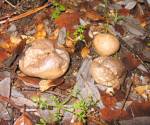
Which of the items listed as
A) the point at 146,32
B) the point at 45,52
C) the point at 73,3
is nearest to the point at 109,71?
the point at 45,52

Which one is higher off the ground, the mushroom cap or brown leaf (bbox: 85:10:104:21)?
brown leaf (bbox: 85:10:104:21)

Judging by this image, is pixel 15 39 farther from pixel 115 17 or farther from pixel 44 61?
pixel 115 17

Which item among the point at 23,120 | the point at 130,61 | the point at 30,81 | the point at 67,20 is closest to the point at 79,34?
the point at 67,20

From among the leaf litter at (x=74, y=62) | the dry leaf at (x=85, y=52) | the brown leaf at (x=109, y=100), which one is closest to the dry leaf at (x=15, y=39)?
the leaf litter at (x=74, y=62)

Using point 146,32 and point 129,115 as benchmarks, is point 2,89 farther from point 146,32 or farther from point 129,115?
point 146,32

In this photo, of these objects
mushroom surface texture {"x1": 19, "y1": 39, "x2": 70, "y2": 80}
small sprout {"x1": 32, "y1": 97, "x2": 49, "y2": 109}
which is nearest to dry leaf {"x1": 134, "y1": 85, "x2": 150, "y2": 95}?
mushroom surface texture {"x1": 19, "y1": 39, "x2": 70, "y2": 80}

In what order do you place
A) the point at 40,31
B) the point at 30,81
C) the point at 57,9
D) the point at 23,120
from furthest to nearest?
the point at 57,9 → the point at 40,31 → the point at 30,81 → the point at 23,120

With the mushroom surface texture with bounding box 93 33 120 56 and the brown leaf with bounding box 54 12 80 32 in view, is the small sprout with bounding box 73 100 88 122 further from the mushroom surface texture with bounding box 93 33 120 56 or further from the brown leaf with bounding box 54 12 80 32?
the brown leaf with bounding box 54 12 80 32
